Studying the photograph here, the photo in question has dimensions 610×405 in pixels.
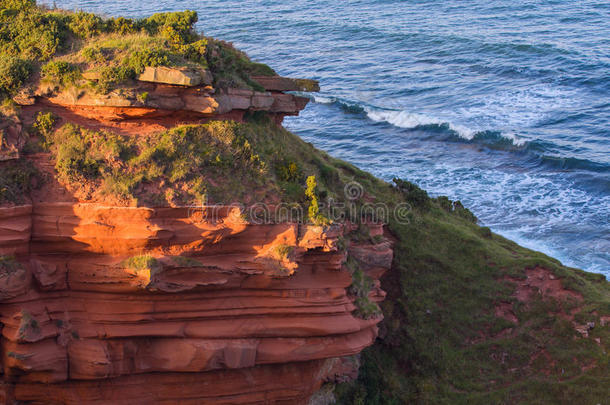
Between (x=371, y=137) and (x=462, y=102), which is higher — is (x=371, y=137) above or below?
below

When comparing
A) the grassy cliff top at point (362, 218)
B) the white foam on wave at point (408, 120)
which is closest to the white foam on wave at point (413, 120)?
the white foam on wave at point (408, 120)

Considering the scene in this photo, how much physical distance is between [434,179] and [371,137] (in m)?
9.19

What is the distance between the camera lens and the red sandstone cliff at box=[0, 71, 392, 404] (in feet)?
44.2

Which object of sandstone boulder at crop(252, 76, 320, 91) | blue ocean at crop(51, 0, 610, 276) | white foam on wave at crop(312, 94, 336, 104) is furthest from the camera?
white foam on wave at crop(312, 94, 336, 104)

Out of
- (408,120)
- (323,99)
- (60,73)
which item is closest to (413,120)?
(408,120)

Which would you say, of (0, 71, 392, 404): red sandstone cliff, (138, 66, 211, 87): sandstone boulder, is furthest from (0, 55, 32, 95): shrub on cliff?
(138, 66, 211, 87): sandstone boulder

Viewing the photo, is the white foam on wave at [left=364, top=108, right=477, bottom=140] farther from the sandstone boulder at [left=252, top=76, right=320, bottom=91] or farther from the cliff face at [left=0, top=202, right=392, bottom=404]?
the cliff face at [left=0, top=202, right=392, bottom=404]

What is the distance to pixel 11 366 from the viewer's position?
44.3ft

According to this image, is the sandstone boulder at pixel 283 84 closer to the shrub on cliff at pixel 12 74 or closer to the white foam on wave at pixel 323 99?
the shrub on cliff at pixel 12 74

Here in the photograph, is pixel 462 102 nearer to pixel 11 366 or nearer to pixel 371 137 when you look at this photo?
pixel 371 137

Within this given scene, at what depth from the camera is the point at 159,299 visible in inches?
548

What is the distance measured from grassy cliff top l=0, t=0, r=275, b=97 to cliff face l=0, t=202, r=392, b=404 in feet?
13.0

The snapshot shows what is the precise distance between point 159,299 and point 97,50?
7.40m

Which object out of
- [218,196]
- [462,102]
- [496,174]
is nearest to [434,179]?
[496,174]
